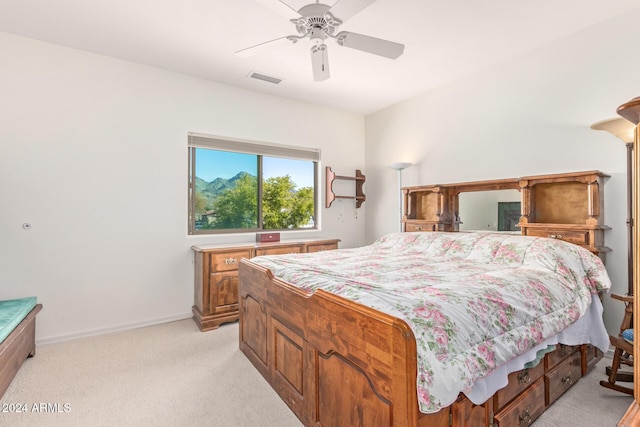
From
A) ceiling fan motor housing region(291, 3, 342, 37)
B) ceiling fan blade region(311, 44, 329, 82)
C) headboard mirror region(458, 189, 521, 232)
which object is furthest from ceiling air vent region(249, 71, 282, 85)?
headboard mirror region(458, 189, 521, 232)

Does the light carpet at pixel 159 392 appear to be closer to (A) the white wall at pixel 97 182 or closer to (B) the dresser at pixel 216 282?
(B) the dresser at pixel 216 282

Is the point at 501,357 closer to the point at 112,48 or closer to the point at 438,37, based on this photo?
the point at 438,37

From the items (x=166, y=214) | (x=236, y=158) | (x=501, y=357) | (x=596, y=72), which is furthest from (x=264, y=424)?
(x=596, y=72)

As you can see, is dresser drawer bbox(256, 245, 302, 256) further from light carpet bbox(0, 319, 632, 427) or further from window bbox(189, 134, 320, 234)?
light carpet bbox(0, 319, 632, 427)

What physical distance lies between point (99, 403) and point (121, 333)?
51.4 inches

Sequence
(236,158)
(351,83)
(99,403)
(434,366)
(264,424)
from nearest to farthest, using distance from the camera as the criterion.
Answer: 1. (434,366)
2. (264,424)
3. (99,403)
4. (351,83)
5. (236,158)

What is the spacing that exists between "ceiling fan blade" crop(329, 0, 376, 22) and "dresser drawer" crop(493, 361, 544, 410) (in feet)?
7.31

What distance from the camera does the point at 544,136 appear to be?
2951 mm

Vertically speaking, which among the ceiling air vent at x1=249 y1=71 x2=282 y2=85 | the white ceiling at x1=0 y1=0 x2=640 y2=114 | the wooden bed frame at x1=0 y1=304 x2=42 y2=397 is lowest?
the wooden bed frame at x1=0 y1=304 x2=42 y2=397

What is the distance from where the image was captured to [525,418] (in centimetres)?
167

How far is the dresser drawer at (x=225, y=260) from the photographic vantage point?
329 centimetres

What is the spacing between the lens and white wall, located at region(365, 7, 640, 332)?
2.51 m

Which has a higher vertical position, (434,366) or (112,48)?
(112,48)

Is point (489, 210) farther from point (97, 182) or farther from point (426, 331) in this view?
point (97, 182)
